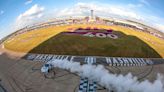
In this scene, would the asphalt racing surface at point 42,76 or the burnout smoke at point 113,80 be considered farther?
the asphalt racing surface at point 42,76

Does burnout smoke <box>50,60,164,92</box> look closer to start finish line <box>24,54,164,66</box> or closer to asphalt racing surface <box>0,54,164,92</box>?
asphalt racing surface <box>0,54,164,92</box>

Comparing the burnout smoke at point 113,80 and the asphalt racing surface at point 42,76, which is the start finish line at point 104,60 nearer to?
the asphalt racing surface at point 42,76

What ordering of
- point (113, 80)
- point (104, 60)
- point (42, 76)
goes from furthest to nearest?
point (104, 60) → point (42, 76) → point (113, 80)

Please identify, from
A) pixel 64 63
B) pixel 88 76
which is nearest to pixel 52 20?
pixel 64 63

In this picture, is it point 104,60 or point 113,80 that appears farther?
point 104,60

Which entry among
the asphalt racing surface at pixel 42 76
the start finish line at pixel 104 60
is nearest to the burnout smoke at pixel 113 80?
the asphalt racing surface at pixel 42 76

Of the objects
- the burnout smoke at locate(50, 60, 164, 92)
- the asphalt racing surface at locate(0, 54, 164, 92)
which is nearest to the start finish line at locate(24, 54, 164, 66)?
the asphalt racing surface at locate(0, 54, 164, 92)

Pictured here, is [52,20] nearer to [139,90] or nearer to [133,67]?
[133,67]

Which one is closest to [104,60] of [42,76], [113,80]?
[113,80]

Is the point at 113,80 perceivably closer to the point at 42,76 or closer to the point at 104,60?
the point at 42,76
